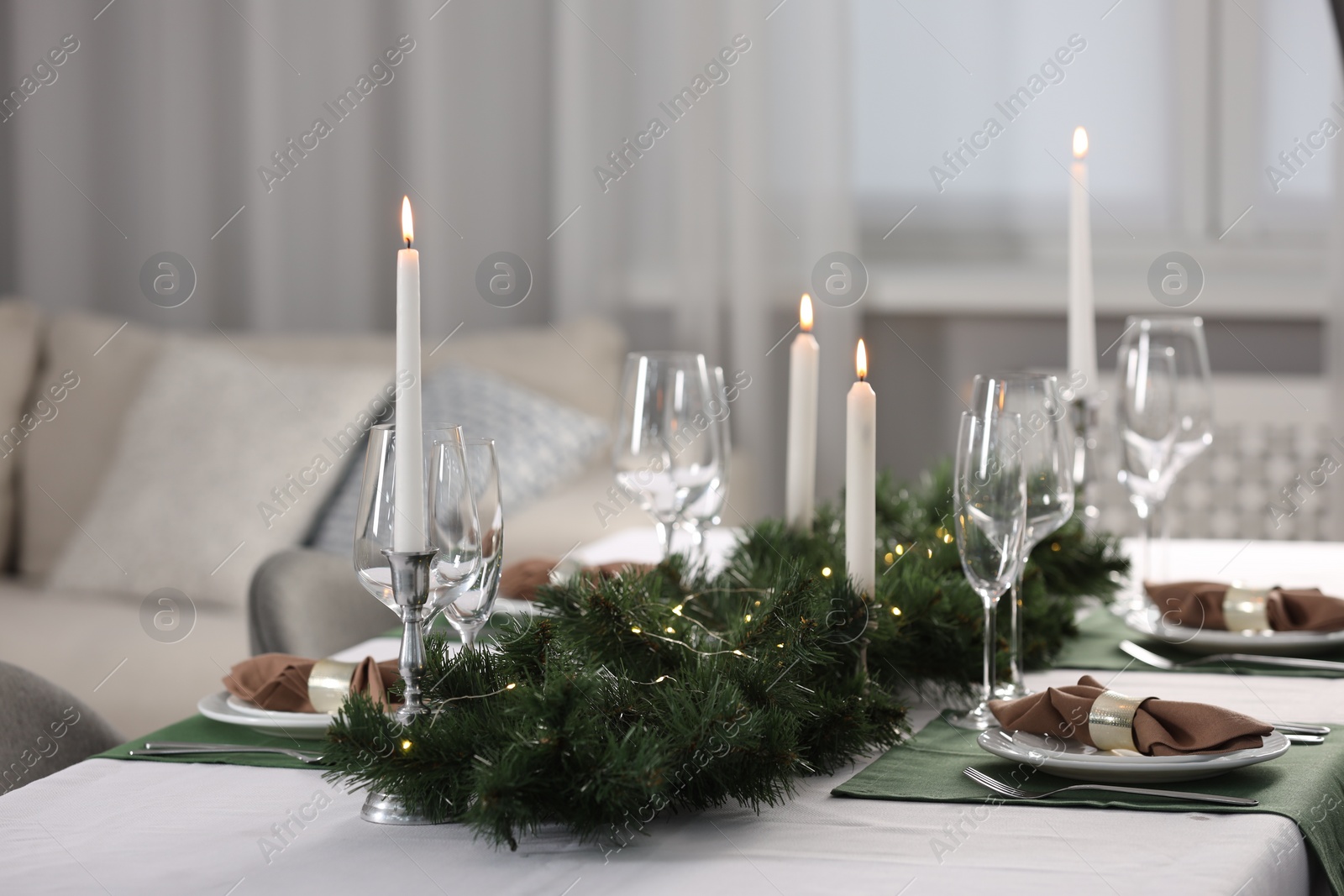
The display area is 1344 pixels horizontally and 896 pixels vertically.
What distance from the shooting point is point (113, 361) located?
8.92 feet

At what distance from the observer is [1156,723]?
0.75m

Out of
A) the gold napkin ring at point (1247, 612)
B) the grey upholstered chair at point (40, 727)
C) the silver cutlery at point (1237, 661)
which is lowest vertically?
the grey upholstered chair at point (40, 727)

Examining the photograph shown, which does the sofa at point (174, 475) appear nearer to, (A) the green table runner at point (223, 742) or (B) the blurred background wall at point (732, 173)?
(B) the blurred background wall at point (732, 173)

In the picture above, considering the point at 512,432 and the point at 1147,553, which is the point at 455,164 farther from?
the point at 1147,553

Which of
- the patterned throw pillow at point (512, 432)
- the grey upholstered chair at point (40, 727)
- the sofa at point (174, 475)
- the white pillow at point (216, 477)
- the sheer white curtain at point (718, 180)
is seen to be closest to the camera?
the grey upholstered chair at point (40, 727)

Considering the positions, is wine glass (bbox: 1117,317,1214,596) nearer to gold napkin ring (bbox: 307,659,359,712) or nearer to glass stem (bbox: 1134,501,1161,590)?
glass stem (bbox: 1134,501,1161,590)

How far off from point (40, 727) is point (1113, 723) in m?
0.76

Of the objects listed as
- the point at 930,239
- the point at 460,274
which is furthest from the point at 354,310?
the point at 930,239

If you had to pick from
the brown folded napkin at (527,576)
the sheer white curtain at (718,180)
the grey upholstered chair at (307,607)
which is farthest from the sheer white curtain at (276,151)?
the brown folded napkin at (527,576)

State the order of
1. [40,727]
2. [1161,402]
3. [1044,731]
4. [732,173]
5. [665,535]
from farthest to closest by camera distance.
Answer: [732,173] < [1161,402] < [665,535] < [40,727] < [1044,731]

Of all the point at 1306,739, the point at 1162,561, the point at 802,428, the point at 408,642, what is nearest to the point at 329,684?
the point at 408,642

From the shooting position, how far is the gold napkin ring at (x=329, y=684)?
2.84 feet

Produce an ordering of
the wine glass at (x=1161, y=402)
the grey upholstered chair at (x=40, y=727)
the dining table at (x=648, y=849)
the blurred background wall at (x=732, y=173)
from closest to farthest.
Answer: the dining table at (x=648, y=849)
the grey upholstered chair at (x=40, y=727)
the wine glass at (x=1161, y=402)
the blurred background wall at (x=732, y=173)

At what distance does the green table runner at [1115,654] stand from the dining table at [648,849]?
287 mm
